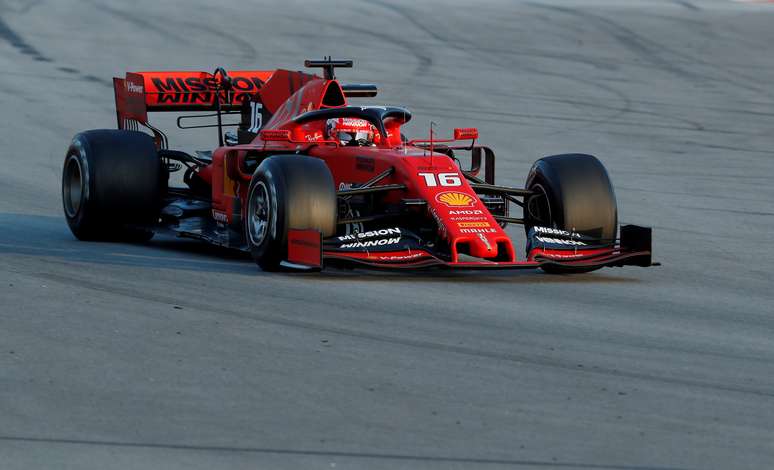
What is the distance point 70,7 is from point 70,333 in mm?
26957

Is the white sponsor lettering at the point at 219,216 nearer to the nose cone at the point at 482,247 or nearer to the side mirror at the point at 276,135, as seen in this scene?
the side mirror at the point at 276,135

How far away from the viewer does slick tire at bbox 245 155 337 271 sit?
31.5ft

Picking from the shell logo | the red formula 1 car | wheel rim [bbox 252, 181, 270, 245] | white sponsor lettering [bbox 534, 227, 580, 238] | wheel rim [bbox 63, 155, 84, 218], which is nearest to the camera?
the red formula 1 car

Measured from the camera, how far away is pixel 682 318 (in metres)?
8.59

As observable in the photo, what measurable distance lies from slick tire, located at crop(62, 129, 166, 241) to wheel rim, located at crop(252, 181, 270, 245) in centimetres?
178

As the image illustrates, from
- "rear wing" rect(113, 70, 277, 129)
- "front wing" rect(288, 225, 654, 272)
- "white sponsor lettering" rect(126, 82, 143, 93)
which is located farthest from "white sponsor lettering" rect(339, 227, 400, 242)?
"white sponsor lettering" rect(126, 82, 143, 93)

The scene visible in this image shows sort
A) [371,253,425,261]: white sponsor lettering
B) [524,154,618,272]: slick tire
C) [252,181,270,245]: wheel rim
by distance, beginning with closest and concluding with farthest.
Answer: [371,253,425,261]: white sponsor lettering → [252,181,270,245]: wheel rim → [524,154,618,272]: slick tire

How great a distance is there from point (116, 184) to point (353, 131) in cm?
200

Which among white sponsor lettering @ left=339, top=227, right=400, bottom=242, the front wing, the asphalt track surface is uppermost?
white sponsor lettering @ left=339, top=227, right=400, bottom=242

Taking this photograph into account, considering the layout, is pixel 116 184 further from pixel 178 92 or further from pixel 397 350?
pixel 397 350

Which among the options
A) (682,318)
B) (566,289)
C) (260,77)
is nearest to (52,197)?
(260,77)

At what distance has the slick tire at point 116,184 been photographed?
1167 centimetres

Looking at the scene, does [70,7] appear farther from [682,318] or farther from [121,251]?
[682,318]

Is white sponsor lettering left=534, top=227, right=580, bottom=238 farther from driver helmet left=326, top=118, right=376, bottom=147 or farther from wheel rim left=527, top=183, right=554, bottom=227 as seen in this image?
driver helmet left=326, top=118, right=376, bottom=147
